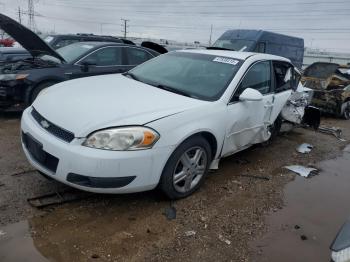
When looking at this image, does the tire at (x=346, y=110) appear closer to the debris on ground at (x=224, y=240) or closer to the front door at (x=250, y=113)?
the front door at (x=250, y=113)

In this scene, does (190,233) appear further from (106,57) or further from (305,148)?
(106,57)

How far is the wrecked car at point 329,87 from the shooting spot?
9.42 meters

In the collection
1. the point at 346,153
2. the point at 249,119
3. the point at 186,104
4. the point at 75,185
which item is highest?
the point at 186,104

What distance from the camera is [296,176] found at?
5.02 meters

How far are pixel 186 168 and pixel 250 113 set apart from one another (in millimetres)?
1307

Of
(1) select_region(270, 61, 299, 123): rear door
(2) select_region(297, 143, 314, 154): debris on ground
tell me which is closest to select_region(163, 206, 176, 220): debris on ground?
(1) select_region(270, 61, 299, 123): rear door

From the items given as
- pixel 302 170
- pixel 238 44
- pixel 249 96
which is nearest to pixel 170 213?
pixel 249 96

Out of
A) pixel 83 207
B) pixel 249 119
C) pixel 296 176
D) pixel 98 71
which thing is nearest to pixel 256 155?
pixel 296 176

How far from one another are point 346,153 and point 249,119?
3081 mm

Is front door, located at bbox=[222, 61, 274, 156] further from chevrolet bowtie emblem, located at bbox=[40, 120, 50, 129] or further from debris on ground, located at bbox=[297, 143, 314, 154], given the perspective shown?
chevrolet bowtie emblem, located at bbox=[40, 120, 50, 129]

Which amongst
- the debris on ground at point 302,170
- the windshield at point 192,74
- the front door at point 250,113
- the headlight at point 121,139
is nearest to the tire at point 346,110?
the debris on ground at point 302,170

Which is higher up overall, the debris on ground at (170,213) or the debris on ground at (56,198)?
the debris on ground at (56,198)

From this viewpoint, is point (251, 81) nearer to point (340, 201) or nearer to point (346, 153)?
point (340, 201)

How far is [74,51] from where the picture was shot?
24.5 feet
